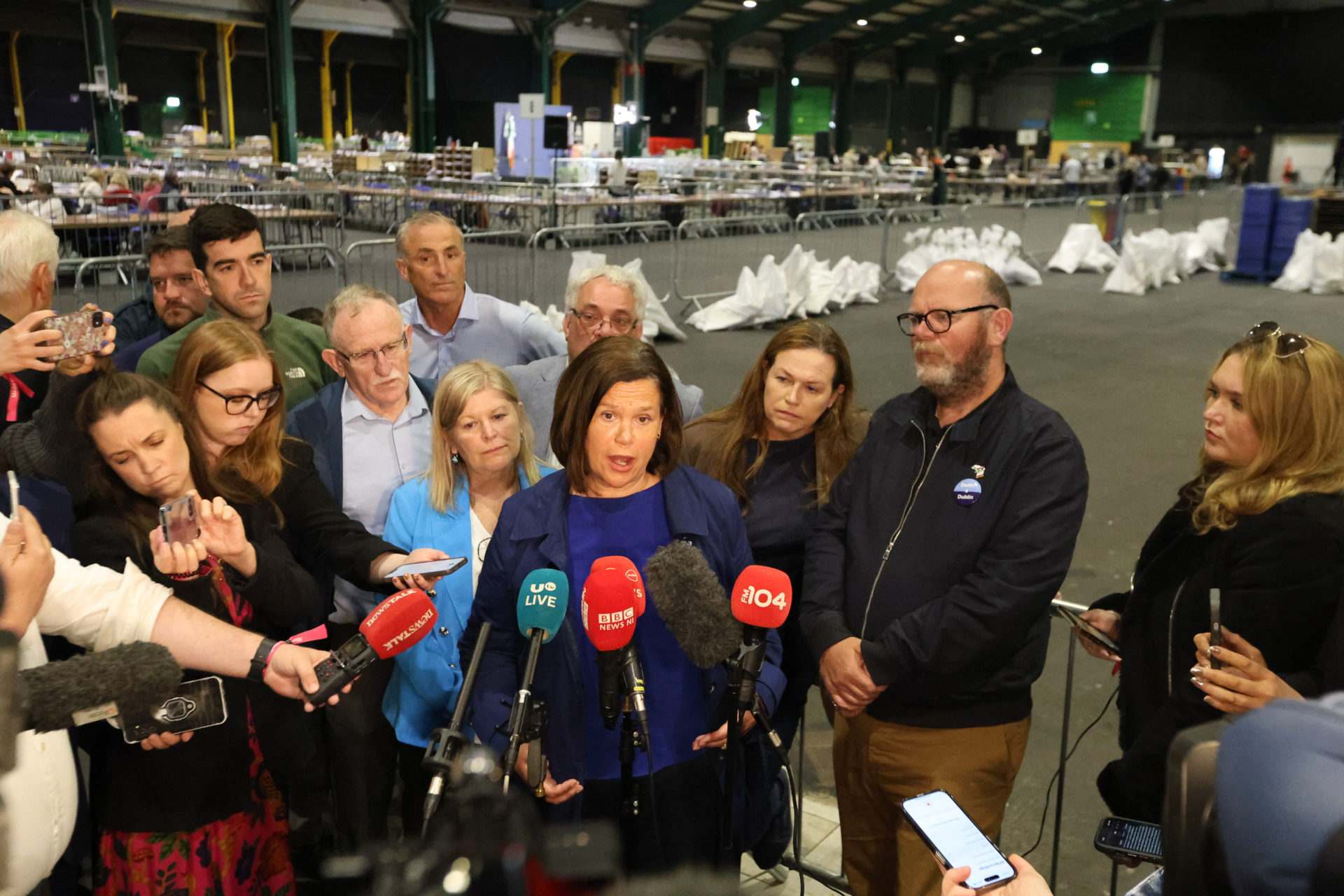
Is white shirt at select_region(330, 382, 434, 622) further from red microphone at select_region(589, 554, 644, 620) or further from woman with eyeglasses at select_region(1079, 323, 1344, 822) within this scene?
woman with eyeglasses at select_region(1079, 323, 1344, 822)

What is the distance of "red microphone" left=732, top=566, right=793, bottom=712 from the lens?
5.68 ft

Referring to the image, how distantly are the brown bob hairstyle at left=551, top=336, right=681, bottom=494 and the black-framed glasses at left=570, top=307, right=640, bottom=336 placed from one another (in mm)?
1001

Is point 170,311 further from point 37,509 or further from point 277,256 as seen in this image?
point 277,256

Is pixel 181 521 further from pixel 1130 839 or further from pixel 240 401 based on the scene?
pixel 1130 839

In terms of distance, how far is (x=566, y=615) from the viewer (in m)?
2.13

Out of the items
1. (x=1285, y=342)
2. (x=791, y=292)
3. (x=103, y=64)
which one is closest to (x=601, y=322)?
(x=1285, y=342)

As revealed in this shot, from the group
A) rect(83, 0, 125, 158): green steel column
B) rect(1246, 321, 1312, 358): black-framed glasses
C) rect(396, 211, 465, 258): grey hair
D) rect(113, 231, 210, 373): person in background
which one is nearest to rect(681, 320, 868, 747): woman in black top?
rect(1246, 321, 1312, 358): black-framed glasses

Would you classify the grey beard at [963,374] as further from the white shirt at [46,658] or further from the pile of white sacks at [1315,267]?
the pile of white sacks at [1315,267]

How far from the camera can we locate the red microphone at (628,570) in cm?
165

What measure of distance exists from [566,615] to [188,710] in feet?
2.53

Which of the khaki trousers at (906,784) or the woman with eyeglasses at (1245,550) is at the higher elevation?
the woman with eyeglasses at (1245,550)

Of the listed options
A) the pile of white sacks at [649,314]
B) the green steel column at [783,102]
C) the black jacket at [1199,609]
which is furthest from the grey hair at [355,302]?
the green steel column at [783,102]

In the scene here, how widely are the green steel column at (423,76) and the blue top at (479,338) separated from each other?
21.4 meters

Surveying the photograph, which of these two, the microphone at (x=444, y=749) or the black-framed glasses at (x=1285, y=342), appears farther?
the black-framed glasses at (x=1285, y=342)
